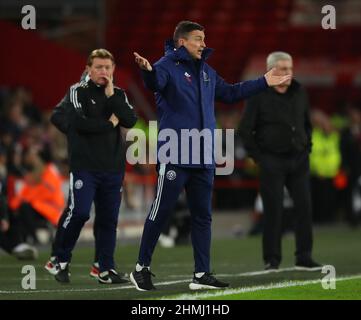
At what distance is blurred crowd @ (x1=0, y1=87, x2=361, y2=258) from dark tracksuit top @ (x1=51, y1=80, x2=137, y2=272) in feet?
10.6

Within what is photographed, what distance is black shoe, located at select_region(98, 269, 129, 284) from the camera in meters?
11.4

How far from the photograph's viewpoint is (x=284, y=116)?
13242 mm

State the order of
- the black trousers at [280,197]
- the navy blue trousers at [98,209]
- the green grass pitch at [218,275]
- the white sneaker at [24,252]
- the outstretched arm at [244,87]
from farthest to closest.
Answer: the white sneaker at [24,252] → the black trousers at [280,197] → the navy blue trousers at [98,209] → the outstretched arm at [244,87] → the green grass pitch at [218,275]

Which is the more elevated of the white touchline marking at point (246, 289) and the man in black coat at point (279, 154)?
the man in black coat at point (279, 154)

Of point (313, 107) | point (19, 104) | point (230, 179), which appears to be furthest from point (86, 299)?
point (313, 107)

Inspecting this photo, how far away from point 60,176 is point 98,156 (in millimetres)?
8149

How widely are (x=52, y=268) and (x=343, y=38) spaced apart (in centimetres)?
1938

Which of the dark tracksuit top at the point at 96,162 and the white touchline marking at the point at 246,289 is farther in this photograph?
the dark tracksuit top at the point at 96,162

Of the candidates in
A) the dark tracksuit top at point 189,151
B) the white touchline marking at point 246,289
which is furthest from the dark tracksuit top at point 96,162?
the white touchline marking at point 246,289

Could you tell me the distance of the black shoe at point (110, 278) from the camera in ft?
37.4

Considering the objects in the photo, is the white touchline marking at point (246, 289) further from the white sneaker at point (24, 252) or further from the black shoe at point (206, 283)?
the white sneaker at point (24, 252)

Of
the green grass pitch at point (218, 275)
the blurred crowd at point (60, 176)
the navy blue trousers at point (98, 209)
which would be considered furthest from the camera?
the blurred crowd at point (60, 176)

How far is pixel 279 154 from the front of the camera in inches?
520
